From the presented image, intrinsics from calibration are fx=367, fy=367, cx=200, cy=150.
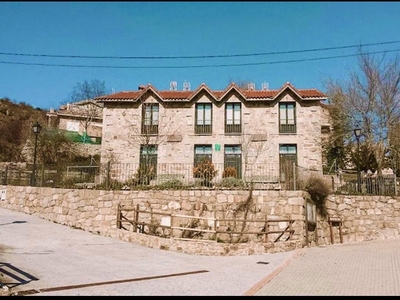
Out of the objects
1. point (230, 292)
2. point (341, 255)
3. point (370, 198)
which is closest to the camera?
point (230, 292)

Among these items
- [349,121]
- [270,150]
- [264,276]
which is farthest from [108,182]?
[349,121]

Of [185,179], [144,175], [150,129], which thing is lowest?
[185,179]

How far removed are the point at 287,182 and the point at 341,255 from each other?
12.1ft

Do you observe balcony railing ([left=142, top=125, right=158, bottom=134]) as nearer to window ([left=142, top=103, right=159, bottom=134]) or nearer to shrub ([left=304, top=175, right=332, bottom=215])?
window ([left=142, top=103, right=159, bottom=134])

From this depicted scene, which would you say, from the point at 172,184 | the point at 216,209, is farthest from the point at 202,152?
→ the point at 216,209

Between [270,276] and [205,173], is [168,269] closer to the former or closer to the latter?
[270,276]

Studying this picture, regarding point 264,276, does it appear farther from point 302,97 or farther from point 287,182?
point 302,97

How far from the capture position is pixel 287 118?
23.7m

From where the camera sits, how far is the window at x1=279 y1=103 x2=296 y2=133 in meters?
23.5

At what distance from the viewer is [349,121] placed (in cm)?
2322

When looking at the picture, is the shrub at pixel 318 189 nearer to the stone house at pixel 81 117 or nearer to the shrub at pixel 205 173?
the shrub at pixel 205 173

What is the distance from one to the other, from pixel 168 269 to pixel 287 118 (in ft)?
53.4

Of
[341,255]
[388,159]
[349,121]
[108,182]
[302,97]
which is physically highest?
[302,97]

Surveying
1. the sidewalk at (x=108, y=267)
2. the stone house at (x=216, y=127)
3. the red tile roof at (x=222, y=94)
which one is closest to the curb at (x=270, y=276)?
the sidewalk at (x=108, y=267)
